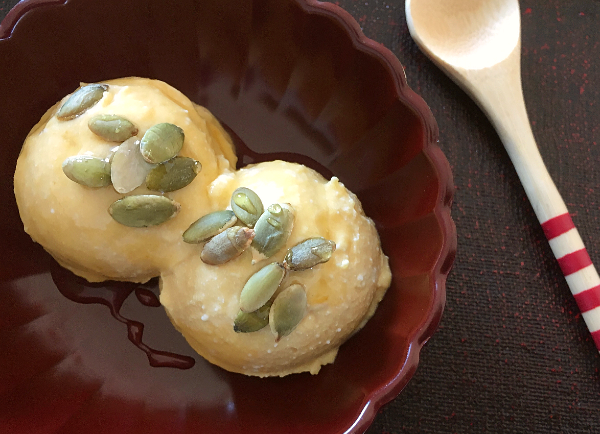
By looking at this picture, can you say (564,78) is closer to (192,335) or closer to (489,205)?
(489,205)

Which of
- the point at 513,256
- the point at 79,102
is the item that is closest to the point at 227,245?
the point at 79,102

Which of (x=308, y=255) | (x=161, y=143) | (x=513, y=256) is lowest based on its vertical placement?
(x=513, y=256)

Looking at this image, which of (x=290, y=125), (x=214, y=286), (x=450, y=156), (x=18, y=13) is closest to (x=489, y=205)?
(x=450, y=156)

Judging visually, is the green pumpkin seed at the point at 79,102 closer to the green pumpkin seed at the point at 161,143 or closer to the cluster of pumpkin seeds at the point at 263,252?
the green pumpkin seed at the point at 161,143

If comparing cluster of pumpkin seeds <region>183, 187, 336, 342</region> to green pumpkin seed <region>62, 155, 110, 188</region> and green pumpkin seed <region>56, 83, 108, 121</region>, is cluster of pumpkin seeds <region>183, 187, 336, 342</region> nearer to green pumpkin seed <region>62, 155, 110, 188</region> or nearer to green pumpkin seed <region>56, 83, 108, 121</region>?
green pumpkin seed <region>62, 155, 110, 188</region>

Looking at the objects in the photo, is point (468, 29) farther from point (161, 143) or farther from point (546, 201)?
point (161, 143)

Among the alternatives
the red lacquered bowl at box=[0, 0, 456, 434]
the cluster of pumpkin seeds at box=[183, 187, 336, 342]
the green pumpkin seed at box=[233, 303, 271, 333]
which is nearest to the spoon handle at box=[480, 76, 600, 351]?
the red lacquered bowl at box=[0, 0, 456, 434]
